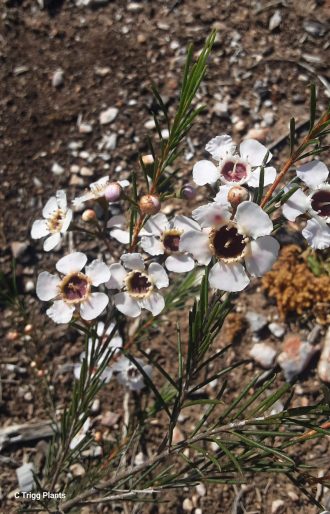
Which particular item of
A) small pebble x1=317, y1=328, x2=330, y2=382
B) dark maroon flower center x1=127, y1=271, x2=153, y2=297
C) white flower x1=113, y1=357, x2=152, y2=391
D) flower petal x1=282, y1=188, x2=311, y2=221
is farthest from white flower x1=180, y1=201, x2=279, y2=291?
small pebble x1=317, y1=328, x2=330, y2=382

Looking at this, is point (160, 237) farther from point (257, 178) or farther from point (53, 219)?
point (53, 219)

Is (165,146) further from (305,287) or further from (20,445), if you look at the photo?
(20,445)

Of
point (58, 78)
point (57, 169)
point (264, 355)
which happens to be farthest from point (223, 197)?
point (58, 78)

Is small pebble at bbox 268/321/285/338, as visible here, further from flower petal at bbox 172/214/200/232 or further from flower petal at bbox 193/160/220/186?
flower petal at bbox 172/214/200/232

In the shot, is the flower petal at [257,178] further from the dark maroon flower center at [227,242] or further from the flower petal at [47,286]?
the flower petal at [47,286]

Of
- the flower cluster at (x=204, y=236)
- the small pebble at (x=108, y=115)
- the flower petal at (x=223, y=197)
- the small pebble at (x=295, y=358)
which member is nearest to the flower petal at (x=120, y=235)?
the flower cluster at (x=204, y=236)

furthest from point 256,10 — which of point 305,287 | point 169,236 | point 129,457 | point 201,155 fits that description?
point 129,457
